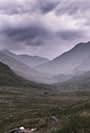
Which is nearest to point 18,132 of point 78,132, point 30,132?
point 30,132

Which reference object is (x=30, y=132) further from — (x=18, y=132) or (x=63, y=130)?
(x=63, y=130)

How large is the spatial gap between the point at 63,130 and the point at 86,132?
6.04 feet

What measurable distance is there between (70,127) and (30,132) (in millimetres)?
8643

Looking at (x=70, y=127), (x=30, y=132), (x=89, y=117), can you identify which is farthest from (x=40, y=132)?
(x=70, y=127)

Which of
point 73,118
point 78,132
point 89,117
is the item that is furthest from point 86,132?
point 89,117

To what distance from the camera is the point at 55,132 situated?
22.0m

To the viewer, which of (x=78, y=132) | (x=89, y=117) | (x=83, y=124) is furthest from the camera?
(x=89, y=117)

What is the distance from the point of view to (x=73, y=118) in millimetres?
23391

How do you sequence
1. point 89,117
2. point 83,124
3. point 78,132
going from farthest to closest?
point 89,117 < point 83,124 < point 78,132

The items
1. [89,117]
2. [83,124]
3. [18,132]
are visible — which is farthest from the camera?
[18,132]

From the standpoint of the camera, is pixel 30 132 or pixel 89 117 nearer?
pixel 89 117

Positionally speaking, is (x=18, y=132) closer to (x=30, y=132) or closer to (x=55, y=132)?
(x=30, y=132)

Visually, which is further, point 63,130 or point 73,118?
point 73,118

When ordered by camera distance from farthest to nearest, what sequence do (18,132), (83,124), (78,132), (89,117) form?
(18,132), (89,117), (83,124), (78,132)
